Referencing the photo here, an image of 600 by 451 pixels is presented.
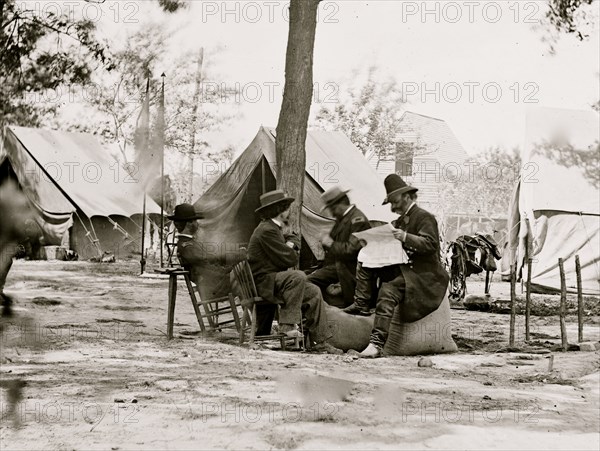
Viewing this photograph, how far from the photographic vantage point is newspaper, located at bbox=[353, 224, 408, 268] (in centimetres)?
721

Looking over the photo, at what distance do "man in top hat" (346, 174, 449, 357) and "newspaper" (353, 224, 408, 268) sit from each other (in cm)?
9

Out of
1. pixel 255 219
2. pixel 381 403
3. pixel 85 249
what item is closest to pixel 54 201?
pixel 85 249

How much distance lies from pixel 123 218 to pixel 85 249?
68.6 inches

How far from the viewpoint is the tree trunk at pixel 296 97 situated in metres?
9.95

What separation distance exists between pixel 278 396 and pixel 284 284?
7.42 feet

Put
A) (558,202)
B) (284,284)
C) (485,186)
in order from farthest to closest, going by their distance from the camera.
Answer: (485,186)
(558,202)
(284,284)

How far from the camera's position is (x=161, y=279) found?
17.0 meters

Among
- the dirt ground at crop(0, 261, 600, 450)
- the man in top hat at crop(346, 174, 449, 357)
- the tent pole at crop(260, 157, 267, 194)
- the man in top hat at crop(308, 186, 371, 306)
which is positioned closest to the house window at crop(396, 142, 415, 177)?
the tent pole at crop(260, 157, 267, 194)

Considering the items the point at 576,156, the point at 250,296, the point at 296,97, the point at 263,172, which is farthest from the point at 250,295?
the point at 576,156

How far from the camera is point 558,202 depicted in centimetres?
1789

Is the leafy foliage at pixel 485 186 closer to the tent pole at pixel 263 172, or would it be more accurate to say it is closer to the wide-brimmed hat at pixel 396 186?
the tent pole at pixel 263 172

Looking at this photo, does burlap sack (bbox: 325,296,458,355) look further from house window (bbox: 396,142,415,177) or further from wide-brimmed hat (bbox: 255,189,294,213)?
house window (bbox: 396,142,415,177)

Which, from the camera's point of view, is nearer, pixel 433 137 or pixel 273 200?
pixel 273 200

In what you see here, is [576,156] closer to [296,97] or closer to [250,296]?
[296,97]
